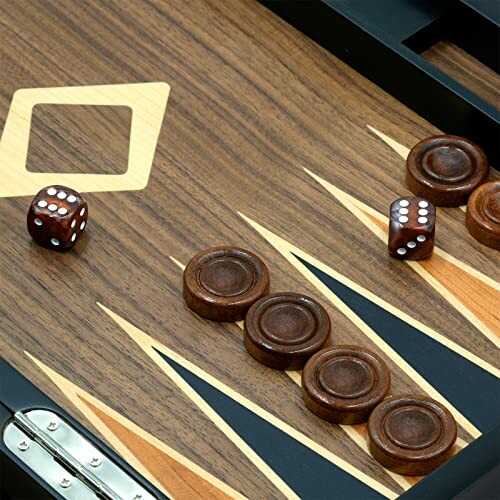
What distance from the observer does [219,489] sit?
7.98ft

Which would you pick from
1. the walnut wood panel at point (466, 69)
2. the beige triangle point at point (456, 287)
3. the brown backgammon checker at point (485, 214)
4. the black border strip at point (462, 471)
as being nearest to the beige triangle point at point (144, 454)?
the black border strip at point (462, 471)

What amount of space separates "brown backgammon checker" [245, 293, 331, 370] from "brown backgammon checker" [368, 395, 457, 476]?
6.7 inches

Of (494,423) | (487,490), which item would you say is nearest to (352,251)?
(494,423)

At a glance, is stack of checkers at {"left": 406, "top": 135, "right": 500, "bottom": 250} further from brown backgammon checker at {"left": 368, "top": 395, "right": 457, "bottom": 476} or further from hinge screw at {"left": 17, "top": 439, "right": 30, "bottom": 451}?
hinge screw at {"left": 17, "top": 439, "right": 30, "bottom": 451}

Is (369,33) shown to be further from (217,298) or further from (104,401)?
(104,401)

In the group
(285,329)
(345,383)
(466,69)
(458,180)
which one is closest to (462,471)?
(345,383)

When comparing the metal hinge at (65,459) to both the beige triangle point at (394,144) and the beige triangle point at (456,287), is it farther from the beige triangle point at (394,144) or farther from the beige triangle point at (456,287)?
the beige triangle point at (394,144)

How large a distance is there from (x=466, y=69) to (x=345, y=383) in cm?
81

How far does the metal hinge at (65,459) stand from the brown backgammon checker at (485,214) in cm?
79

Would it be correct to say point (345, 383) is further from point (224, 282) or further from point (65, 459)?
A: point (65, 459)

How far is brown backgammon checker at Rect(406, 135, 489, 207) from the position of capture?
2816 millimetres

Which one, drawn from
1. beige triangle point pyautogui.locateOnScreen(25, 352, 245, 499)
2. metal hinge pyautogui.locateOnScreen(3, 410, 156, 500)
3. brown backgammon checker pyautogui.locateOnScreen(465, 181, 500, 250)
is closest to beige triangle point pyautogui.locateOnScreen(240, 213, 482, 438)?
brown backgammon checker pyautogui.locateOnScreen(465, 181, 500, 250)

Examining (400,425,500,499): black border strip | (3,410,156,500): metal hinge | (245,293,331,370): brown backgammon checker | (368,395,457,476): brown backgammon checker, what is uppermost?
(400,425,500,499): black border strip

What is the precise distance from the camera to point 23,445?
Answer: 95.3 inches
